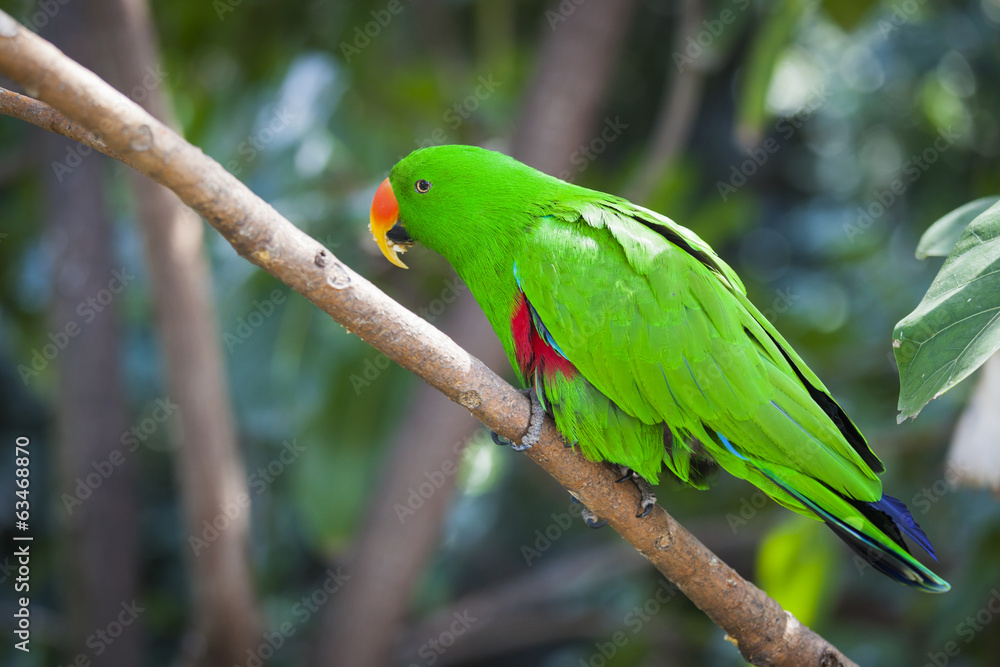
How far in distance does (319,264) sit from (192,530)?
2.13 meters

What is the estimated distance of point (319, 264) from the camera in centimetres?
132

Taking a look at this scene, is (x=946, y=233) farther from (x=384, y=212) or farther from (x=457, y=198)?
A: (x=384, y=212)

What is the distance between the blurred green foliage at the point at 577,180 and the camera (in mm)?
4090

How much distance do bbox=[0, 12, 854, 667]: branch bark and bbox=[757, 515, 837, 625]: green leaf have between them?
98cm

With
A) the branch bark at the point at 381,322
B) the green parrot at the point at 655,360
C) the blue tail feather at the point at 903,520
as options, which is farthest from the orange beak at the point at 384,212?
the blue tail feather at the point at 903,520

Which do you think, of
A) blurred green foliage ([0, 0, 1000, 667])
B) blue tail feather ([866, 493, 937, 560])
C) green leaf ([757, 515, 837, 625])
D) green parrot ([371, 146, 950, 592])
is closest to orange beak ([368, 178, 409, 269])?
green parrot ([371, 146, 950, 592])

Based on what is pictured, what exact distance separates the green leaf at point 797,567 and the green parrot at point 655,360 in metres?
1.10

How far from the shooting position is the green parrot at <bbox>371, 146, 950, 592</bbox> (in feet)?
5.97

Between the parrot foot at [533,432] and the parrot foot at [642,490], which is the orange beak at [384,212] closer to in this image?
the parrot foot at [533,432]

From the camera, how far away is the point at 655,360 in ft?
6.28

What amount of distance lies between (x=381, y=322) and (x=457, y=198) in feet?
2.78

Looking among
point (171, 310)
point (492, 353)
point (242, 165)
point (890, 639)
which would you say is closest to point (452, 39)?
point (242, 165)

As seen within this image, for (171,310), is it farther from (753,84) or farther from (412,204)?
(753,84)

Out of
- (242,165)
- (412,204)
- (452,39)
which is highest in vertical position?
(452,39)
